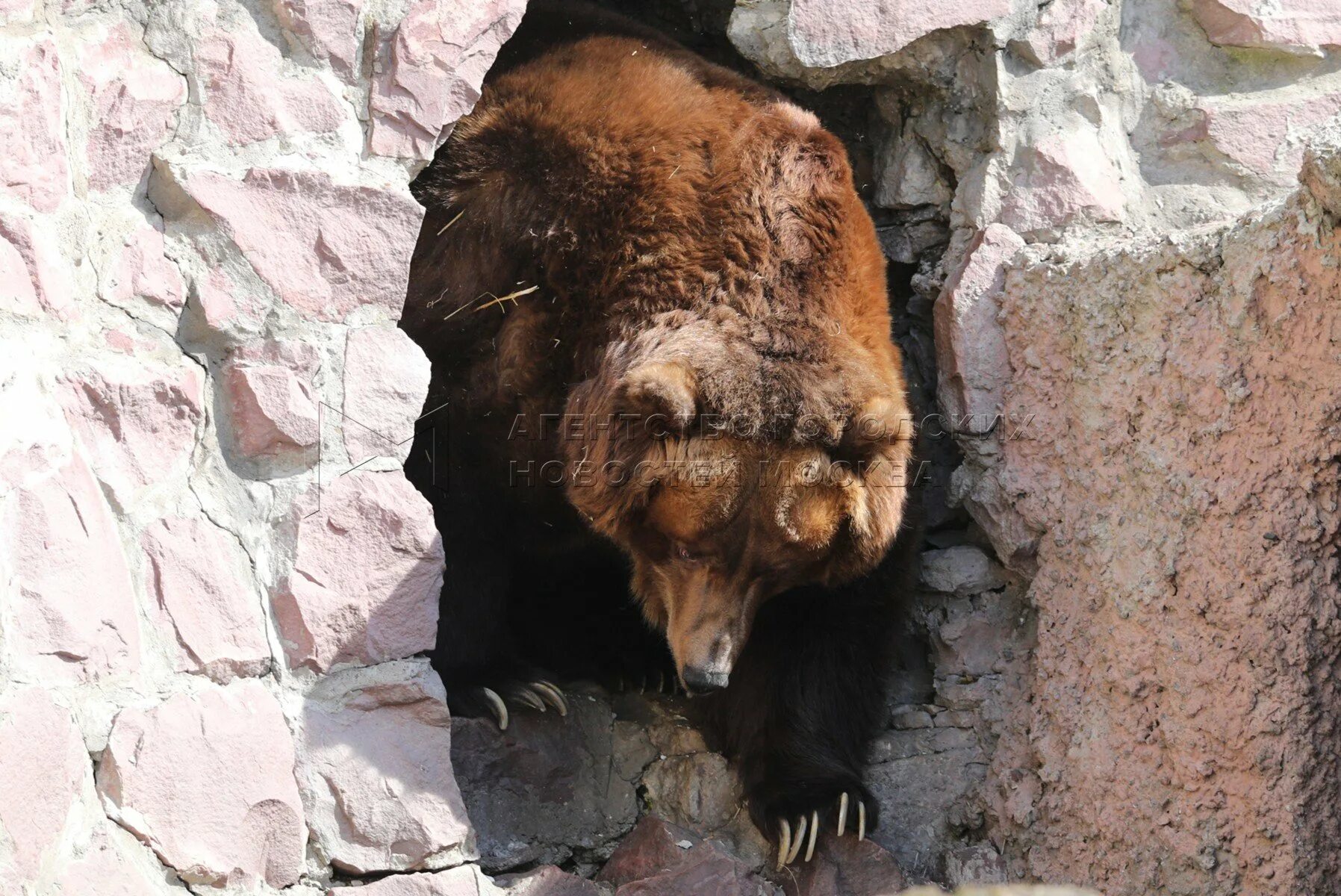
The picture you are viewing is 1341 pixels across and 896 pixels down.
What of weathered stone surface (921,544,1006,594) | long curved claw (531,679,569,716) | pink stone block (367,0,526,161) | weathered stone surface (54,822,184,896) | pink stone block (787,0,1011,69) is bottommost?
weathered stone surface (54,822,184,896)

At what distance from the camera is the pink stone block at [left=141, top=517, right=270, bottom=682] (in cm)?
259

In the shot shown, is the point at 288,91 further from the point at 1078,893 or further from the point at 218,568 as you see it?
the point at 1078,893

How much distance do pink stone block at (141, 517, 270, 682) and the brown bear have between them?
805 mm

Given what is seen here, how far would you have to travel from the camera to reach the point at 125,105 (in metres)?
2.60

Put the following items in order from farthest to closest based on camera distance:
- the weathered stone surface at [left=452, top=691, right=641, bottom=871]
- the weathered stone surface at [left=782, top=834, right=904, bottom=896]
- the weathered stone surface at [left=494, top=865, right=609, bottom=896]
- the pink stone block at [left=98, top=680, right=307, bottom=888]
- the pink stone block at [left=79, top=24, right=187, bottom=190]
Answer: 1. the weathered stone surface at [left=452, top=691, right=641, bottom=871]
2. the weathered stone surface at [left=782, top=834, right=904, bottom=896]
3. the weathered stone surface at [left=494, top=865, right=609, bottom=896]
4. the pink stone block at [left=79, top=24, right=187, bottom=190]
5. the pink stone block at [left=98, top=680, right=307, bottom=888]

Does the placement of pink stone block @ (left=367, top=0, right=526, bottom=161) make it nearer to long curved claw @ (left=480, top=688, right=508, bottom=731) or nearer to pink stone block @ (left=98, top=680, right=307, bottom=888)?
pink stone block @ (left=98, top=680, right=307, bottom=888)

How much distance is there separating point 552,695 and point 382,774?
0.81 m

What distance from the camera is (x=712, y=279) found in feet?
10.2

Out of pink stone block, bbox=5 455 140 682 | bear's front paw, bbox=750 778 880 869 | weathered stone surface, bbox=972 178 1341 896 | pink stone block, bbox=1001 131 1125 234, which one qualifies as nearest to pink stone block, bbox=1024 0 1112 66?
pink stone block, bbox=1001 131 1125 234

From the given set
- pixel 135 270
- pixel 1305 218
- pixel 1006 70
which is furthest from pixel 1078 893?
pixel 1006 70

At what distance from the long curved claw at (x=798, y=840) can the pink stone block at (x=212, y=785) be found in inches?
44.3

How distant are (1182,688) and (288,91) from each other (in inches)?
84.2

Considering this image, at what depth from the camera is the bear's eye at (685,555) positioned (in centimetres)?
312

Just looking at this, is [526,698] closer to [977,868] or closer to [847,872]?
[847,872]
